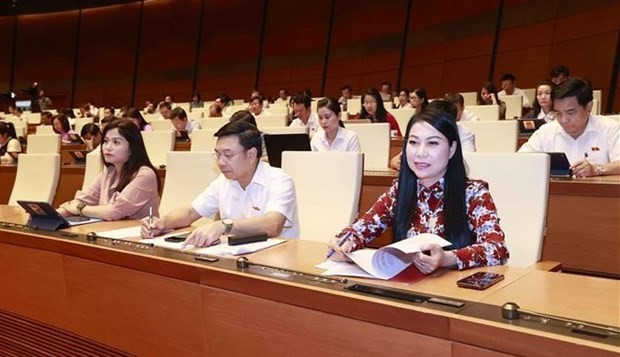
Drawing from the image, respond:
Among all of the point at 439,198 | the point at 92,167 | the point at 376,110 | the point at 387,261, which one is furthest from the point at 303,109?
the point at 387,261

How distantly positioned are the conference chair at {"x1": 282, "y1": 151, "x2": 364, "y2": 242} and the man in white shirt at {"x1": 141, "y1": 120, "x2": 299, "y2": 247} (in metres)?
0.19

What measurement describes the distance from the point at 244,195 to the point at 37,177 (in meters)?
1.94

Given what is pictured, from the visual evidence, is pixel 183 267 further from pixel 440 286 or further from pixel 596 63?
pixel 596 63

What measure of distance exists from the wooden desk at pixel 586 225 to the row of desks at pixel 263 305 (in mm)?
936

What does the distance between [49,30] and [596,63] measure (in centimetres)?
1268

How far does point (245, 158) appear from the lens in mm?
2262

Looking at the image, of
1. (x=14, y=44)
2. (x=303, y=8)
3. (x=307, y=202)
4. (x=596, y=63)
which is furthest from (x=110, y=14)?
(x=307, y=202)

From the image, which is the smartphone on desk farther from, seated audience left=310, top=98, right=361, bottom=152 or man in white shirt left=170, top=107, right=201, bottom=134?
man in white shirt left=170, top=107, right=201, bottom=134

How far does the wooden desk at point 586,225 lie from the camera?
8.04ft

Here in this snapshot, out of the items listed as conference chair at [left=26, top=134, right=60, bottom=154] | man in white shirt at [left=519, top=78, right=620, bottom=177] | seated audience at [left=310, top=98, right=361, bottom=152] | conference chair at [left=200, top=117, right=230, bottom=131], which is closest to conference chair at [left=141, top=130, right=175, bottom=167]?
conference chair at [left=200, top=117, right=230, bottom=131]

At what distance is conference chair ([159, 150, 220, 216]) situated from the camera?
2.94 m

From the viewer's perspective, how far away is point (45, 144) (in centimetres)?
550

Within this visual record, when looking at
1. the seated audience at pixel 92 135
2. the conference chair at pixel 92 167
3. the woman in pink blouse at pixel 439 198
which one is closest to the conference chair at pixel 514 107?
the seated audience at pixel 92 135

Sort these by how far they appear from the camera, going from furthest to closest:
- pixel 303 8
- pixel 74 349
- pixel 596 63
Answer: pixel 303 8
pixel 596 63
pixel 74 349
